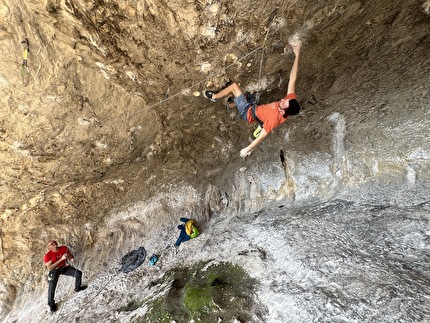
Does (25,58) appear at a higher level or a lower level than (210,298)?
higher

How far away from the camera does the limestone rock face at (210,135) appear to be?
4.39 m

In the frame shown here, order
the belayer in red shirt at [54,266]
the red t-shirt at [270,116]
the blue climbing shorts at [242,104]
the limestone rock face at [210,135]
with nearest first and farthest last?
the limestone rock face at [210,135], the red t-shirt at [270,116], the blue climbing shorts at [242,104], the belayer in red shirt at [54,266]

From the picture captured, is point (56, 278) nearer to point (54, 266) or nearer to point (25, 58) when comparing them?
point (54, 266)

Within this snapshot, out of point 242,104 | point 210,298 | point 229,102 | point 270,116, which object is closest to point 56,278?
point 210,298

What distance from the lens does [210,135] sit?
24.7 feet

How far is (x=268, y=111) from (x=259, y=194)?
2.94 m

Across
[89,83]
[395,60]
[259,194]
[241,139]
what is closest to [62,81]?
[89,83]

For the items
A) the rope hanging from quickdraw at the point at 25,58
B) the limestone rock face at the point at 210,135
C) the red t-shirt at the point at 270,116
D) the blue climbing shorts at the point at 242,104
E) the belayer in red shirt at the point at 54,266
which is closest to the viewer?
the limestone rock face at the point at 210,135

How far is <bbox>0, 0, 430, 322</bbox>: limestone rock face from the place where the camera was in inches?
173

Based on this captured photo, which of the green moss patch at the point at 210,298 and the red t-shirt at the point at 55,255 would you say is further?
the red t-shirt at the point at 55,255

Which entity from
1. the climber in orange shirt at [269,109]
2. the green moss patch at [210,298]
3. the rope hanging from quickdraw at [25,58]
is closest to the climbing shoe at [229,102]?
the climber in orange shirt at [269,109]

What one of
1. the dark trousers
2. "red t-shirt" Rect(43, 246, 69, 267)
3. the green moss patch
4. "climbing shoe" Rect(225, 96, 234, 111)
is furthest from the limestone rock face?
"red t-shirt" Rect(43, 246, 69, 267)

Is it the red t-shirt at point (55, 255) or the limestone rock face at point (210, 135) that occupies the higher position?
the limestone rock face at point (210, 135)

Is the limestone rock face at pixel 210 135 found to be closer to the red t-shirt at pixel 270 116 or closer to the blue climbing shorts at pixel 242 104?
the blue climbing shorts at pixel 242 104
